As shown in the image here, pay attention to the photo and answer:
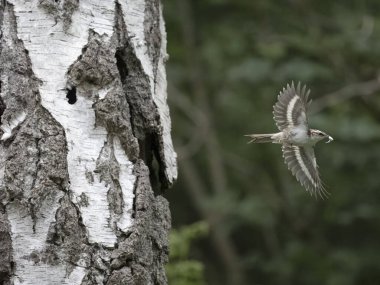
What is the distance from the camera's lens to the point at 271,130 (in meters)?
9.08

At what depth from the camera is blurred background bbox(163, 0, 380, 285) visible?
319 inches

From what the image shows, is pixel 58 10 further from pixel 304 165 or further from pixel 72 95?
pixel 304 165

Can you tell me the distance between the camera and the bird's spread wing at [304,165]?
3.95m

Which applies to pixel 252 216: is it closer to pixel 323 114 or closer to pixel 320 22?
pixel 323 114

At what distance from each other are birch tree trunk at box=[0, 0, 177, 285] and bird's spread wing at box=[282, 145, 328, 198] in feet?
4.65

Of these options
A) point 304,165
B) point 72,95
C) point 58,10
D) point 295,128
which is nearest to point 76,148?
point 72,95

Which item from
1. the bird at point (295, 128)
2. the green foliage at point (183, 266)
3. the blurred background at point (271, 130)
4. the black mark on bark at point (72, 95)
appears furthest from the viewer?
the blurred background at point (271, 130)

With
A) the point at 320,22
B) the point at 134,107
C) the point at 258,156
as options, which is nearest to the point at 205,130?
the point at 258,156

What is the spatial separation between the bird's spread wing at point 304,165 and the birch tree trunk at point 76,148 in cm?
142

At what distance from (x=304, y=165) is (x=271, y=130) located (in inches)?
196

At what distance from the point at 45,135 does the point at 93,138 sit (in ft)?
0.53

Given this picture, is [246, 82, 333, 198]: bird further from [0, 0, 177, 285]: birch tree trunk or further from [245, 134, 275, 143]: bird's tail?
[0, 0, 177, 285]: birch tree trunk

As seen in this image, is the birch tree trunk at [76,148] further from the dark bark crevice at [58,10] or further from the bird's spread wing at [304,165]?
the bird's spread wing at [304,165]

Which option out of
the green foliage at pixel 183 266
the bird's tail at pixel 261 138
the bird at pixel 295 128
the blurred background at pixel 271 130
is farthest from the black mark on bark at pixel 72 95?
the blurred background at pixel 271 130
